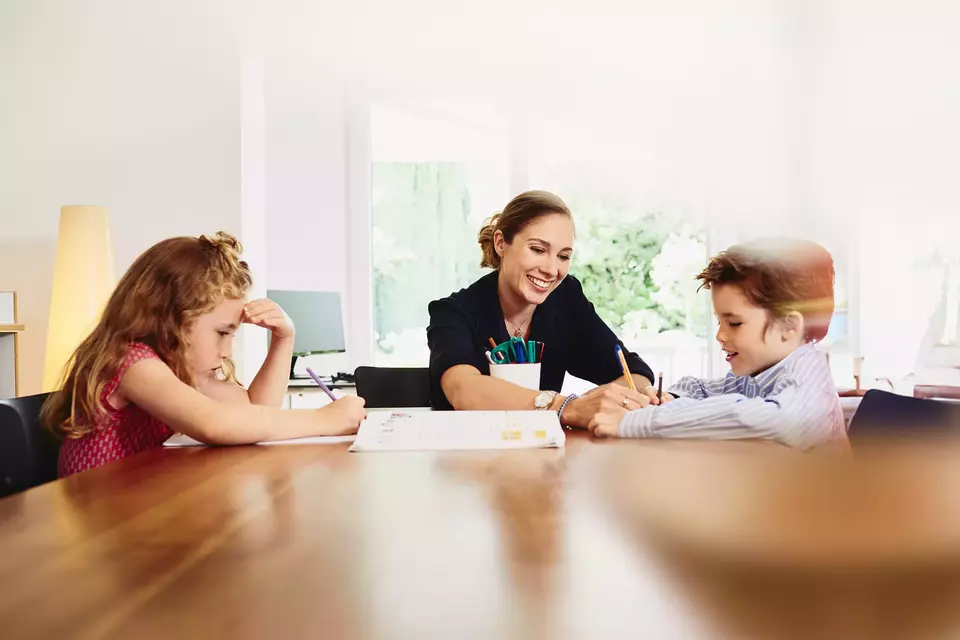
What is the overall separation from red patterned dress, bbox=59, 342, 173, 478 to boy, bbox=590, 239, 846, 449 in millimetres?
652

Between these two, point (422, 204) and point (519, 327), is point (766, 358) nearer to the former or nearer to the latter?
point (519, 327)

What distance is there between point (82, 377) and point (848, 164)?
1.03m

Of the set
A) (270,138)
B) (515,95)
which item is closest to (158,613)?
(270,138)

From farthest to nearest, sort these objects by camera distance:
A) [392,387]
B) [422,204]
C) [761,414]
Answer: [422,204]
[392,387]
[761,414]

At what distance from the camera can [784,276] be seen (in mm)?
1032

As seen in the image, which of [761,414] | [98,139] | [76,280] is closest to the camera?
[761,414]

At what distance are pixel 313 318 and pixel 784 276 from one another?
246cm

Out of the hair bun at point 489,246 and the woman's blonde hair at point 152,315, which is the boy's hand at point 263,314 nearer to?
the woman's blonde hair at point 152,315

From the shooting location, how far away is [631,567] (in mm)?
359

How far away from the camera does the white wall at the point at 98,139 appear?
3105 mm

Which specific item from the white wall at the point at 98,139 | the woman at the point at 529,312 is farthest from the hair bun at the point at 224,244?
the white wall at the point at 98,139

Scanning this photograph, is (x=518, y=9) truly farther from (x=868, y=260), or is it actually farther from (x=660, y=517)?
(x=660, y=517)

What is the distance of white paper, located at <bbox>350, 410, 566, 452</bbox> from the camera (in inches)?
35.9

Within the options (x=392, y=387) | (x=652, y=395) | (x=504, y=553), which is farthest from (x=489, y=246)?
(x=504, y=553)
